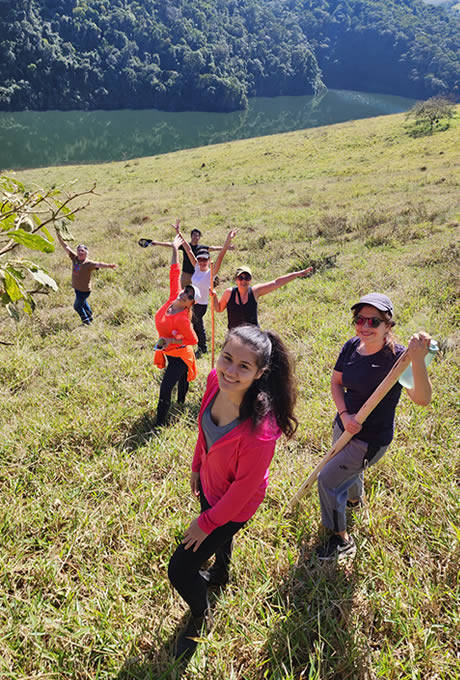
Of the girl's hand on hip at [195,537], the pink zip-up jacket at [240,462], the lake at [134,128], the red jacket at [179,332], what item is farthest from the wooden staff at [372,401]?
the lake at [134,128]

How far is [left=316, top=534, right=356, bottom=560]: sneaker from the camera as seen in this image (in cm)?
251

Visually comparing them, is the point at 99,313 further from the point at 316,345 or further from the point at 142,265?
the point at 316,345

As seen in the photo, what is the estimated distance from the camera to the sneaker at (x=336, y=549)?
8.25 ft

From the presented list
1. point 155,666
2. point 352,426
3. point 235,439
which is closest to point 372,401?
point 352,426

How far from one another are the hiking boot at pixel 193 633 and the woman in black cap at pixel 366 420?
84 cm

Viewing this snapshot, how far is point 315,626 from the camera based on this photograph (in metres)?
2.21

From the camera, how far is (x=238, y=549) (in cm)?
262

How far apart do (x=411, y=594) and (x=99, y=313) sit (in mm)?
6982

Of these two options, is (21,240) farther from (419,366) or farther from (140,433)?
(140,433)

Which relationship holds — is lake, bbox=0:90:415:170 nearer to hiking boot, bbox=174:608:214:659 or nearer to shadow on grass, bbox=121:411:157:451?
shadow on grass, bbox=121:411:157:451

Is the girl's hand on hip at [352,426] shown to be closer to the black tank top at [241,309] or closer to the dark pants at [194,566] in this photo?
the dark pants at [194,566]

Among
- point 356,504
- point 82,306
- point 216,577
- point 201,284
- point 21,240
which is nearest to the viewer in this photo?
point 21,240

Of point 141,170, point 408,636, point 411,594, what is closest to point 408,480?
point 411,594

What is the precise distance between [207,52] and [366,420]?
137042mm
